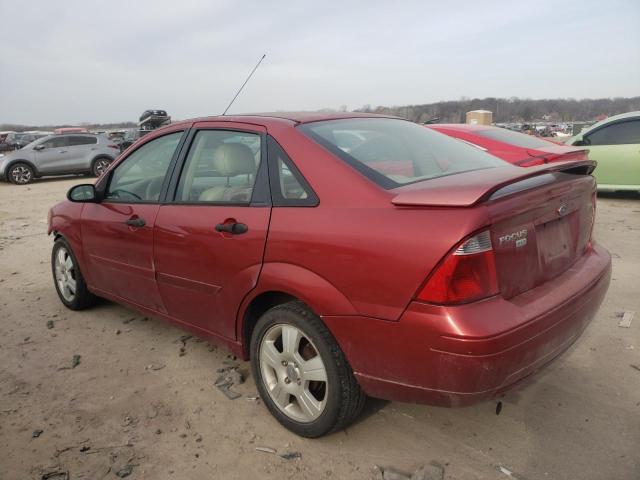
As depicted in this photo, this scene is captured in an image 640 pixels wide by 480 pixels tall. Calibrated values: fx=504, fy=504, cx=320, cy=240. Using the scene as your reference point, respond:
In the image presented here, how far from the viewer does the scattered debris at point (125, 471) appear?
2342 millimetres

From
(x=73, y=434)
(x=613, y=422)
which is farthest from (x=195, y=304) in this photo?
(x=613, y=422)

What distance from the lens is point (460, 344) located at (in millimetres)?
1884

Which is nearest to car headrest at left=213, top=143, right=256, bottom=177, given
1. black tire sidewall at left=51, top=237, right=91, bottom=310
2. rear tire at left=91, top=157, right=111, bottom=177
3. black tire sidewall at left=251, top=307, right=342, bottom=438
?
black tire sidewall at left=251, top=307, right=342, bottom=438

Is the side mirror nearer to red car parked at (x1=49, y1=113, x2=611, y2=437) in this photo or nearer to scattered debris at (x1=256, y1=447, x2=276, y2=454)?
red car parked at (x1=49, y1=113, x2=611, y2=437)

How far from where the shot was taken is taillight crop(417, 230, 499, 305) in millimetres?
1901

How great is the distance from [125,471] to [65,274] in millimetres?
2613

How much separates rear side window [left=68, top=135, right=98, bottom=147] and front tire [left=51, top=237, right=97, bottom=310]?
14548 mm

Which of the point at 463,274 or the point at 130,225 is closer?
the point at 463,274

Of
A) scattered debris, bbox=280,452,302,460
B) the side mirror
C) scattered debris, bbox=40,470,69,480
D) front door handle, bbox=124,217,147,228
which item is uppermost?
the side mirror

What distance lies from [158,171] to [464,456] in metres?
2.52

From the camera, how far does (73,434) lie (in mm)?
2664

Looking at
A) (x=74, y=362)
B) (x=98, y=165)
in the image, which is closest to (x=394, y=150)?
(x=74, y=362)

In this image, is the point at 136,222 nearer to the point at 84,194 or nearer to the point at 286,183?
the point at 84,194

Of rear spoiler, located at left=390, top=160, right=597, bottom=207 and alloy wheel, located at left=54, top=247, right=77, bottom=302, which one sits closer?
rear spoiler, located at left=390, top=160, right=597, bottom=207
